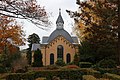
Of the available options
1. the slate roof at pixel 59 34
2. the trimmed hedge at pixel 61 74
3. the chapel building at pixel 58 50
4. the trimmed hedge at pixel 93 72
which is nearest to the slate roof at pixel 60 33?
the slate roof at pixel 59 34

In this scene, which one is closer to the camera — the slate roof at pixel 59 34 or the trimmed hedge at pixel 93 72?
the trimmed hedge at pixel 93 72

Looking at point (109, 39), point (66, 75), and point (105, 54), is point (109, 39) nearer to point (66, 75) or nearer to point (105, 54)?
point (66, 75)

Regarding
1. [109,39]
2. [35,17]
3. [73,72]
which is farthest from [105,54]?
[35,17]

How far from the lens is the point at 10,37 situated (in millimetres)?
41281

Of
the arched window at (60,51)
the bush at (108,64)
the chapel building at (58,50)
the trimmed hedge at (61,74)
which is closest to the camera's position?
the trimmed hedge at (61,74)

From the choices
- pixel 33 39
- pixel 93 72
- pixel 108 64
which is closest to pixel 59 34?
pixel 33 39

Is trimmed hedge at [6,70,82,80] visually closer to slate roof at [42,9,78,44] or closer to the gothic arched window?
the gothic arched window

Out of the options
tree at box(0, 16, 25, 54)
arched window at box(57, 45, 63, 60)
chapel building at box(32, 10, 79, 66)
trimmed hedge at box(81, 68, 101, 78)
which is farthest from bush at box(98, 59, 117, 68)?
arched window at box(57, 45, 63, 60)

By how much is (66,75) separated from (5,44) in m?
16.1

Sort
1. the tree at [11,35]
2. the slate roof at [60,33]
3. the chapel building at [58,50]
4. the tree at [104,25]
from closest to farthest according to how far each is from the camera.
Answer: the tree at [104,25] < the tree at [11,35] < the chapel building at [58,50] < the slate roof at [60,33]

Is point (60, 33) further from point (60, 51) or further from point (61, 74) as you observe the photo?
point (61, 74)

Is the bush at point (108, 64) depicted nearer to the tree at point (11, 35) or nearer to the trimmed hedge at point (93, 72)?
the trimmed hedge at point (93, 72)

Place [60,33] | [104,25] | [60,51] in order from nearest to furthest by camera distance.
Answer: [104,25]
[60,51]
[60,33]

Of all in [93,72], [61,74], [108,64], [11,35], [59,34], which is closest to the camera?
[93,72]
